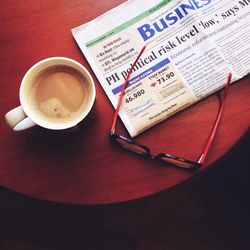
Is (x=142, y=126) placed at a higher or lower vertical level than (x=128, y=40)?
lower

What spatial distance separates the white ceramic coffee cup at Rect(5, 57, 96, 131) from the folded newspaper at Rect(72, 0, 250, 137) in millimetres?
62

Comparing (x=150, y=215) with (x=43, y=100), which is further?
(x=150, y=215)

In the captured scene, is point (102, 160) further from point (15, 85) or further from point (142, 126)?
point (15, 85)

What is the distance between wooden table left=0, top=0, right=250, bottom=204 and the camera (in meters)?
0.56

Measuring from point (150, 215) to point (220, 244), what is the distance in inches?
8.5

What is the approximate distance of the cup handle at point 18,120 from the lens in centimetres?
52

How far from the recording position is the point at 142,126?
22.7 inches

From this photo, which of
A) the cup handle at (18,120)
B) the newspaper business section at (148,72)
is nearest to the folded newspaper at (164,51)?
the newspaper business section at (148,72)

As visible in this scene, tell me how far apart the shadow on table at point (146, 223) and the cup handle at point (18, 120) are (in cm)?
53

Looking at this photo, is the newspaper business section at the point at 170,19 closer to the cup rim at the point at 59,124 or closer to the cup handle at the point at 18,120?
the cup rim at the point at 59,124

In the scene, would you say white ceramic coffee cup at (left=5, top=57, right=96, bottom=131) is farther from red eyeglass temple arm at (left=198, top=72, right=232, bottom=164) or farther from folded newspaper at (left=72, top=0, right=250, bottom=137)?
red eyeglass temple arm at (left=198, top=72, right=232, bottom=164)

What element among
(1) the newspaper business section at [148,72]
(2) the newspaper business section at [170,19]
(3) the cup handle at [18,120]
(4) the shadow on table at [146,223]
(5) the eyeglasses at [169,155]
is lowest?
(4) the shadow on table at [146,223]

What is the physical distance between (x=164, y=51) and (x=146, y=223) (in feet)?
1.94

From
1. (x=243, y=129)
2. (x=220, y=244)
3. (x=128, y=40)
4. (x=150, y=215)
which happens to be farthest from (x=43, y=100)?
(x=220, y=244)
